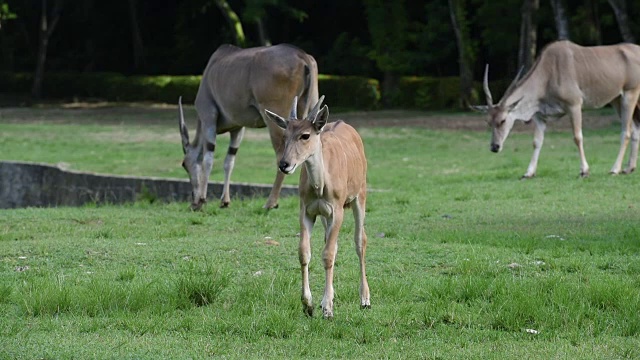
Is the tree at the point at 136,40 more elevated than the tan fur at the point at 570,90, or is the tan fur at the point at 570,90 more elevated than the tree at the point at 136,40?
the tan fur at the point at 570,90

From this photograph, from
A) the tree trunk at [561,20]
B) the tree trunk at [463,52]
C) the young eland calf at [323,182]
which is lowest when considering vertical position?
the tree trunk at [463,52]

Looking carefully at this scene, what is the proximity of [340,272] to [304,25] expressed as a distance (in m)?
35.4

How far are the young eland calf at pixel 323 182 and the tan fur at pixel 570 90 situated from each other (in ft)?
28.8

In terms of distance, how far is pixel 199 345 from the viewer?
592cm

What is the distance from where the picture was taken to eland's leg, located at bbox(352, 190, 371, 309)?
689 cm

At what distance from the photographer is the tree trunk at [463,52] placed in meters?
32.7

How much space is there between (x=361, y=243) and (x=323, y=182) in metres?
0.65

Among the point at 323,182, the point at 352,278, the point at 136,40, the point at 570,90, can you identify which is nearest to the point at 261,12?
the point at 136,40

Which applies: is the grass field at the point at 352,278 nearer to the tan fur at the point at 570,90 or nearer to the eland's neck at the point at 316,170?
the eland's neck at the point at 316,170

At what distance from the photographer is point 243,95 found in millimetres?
12742

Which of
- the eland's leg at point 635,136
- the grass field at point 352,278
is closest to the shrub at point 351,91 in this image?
the eland's leg at point 635,136

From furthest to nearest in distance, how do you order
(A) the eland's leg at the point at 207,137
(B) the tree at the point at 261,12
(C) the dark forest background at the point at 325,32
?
(B) the tree at the point at 261,12 → (C) the dark forest background at the point at 325,32 → (A) the eland's leg at the point at 207,137

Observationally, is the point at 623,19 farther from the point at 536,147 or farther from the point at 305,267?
the point at 305,267

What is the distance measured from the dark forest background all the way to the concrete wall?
15.2 m
